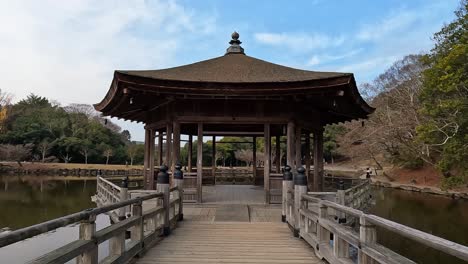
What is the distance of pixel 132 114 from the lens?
516 inches

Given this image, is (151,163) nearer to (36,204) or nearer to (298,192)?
(298,192)

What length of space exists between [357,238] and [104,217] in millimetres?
14768

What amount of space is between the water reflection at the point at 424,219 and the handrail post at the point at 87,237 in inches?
408

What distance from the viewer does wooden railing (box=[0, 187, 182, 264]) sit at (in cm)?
274

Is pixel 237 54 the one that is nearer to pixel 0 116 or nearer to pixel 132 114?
pixel 132 114

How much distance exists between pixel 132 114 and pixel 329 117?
7.21 m

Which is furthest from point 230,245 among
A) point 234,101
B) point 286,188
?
point 234,101

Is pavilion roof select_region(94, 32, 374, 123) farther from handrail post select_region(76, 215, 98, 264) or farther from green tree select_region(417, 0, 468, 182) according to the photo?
green tree select_region(417, 0, 468, 182)

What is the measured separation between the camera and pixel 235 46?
13.6 meters

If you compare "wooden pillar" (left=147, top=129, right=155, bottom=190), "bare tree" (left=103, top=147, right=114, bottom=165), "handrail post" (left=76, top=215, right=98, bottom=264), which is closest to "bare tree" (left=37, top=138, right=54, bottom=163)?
"bare tree" (left=103, top=147, right=114, bottom=165)

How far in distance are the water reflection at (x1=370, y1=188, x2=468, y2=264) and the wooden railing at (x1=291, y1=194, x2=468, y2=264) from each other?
6880 millimetres

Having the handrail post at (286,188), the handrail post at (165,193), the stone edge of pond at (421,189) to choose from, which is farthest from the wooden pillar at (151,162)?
the stone edge of pond at (421,189)

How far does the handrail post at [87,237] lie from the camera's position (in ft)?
11.1

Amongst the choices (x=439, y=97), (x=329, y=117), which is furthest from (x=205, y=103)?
(x=439, y=97)
